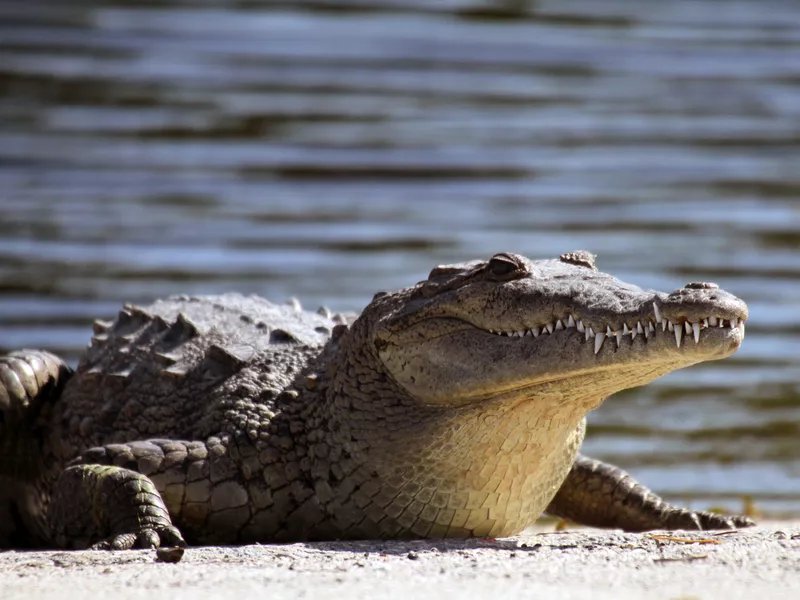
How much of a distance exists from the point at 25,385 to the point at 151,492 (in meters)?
1.40

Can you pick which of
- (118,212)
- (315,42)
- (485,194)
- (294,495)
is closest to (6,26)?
(315,42)

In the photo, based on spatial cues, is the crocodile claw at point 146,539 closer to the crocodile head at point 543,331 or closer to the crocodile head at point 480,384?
the crocodile head at point 480,384

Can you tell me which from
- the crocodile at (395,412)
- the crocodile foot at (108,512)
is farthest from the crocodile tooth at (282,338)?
the crocodile foot at (108,512)

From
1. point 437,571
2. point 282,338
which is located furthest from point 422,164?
point 437,571

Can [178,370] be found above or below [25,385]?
above

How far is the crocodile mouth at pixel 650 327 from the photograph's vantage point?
3.52 metres

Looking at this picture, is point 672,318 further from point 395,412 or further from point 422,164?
point 422,164

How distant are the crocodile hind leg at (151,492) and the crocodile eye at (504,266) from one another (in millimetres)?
1104

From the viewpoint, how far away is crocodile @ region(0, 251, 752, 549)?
3748 millimetres

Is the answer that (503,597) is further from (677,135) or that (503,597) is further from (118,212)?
(677,135)

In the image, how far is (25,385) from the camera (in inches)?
207

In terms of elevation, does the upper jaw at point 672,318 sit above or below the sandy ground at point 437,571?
above

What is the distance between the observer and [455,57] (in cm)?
1531

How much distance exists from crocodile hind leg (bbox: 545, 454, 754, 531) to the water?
6.47ft
